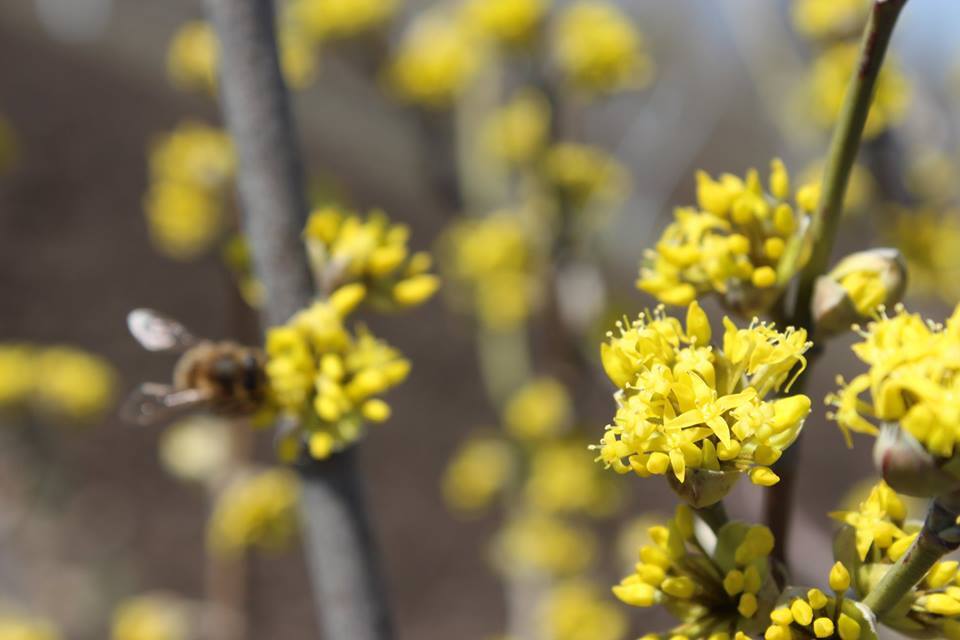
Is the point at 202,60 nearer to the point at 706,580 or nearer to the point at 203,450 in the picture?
the point at 203,450

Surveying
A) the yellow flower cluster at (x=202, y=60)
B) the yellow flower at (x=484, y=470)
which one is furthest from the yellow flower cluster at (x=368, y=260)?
the yellow flower at (x=484, y=470)

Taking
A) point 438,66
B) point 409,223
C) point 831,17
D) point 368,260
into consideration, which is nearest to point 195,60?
point 438,66

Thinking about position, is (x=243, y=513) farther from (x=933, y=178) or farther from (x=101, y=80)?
(x=101, y=80)

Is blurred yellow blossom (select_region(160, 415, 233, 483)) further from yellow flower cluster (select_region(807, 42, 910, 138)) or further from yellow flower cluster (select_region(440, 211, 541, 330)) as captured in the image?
yellow flower cluster (select_region(807, 42, 910, 138))

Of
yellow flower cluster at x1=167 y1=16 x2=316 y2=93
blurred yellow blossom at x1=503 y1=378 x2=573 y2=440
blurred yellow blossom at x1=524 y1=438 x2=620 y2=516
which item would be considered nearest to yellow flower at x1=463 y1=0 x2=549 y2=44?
yellow flower cluster at x1=167 y1=16 x2=316 y2=93

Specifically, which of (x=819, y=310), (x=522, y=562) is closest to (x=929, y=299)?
(x=522, y=562)

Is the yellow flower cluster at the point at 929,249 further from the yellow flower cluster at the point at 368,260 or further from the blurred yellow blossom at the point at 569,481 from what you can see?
the yellow flower cluster at the point at 368,260
